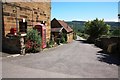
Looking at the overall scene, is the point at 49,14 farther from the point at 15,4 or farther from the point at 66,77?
the point at 66,77

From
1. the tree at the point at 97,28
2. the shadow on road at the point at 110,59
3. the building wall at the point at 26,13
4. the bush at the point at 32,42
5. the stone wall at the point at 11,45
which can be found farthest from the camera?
the tree at the point at 97,28

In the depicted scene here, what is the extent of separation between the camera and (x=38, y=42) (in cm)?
1455

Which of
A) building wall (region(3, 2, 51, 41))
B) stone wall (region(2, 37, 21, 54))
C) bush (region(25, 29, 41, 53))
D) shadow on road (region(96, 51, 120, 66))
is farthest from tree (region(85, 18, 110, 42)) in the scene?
stone wall (region(2, 37, 21, 54))

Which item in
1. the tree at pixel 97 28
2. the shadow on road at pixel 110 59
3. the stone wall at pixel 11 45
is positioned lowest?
the shadow on road at pixel 110 59

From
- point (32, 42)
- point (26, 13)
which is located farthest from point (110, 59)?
point (26, 13)

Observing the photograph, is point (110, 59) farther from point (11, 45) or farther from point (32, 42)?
point (11, 45)

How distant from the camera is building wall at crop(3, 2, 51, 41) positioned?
14086 millimetres

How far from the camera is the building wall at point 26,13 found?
14086mm

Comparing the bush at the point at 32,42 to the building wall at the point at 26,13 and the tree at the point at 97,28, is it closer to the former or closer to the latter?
the building wall at the point at 26,13

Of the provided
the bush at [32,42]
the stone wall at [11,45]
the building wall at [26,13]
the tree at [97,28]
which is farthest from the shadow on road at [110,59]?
the tree at [97,28]

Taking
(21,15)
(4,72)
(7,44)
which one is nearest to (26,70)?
(4,72)

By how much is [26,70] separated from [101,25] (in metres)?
42.1

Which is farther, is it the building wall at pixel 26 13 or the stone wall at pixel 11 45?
the building wall at pixel 26 13

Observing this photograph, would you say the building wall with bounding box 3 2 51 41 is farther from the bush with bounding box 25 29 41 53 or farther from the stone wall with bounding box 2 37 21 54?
the bush with bounding box 25 29 41 53
